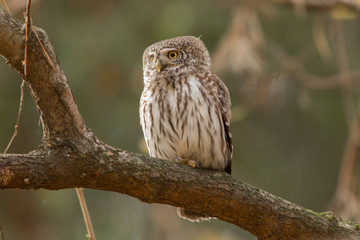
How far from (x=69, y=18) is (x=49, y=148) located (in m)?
5.47

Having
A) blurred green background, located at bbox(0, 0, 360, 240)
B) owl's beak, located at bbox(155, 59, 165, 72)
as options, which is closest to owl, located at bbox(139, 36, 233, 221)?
owl's beak, located at bbox(155, 59, 165, 72)

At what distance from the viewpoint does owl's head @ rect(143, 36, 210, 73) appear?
4281 mm

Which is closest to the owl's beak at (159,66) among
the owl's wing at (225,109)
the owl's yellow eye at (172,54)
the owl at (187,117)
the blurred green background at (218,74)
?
the owl at (187,117)

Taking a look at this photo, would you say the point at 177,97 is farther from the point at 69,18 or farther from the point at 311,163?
the point at 311,163

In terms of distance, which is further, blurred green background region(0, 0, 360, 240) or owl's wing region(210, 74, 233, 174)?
blurred green background region(0, 0, 360, 240)

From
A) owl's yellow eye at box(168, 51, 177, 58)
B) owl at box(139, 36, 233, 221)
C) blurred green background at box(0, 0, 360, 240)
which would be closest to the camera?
owl at box(139, 36, 233, 221)

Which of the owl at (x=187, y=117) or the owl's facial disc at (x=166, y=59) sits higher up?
the owl's facial disc at (x=166, y=59)

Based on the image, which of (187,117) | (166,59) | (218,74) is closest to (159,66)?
(166,59)

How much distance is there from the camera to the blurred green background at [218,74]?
660cm

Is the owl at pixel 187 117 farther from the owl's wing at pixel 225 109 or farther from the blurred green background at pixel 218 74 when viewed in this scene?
the blurred green background at pixel 218 74

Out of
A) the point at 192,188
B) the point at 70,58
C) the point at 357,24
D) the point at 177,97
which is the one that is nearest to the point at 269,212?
the point at 192,188

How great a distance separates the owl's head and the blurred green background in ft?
5.00

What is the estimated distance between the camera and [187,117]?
12.7ft

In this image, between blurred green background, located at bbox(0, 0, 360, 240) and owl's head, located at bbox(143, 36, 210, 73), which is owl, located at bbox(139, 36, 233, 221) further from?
blurred green background, located at bbox(0, 0, 360, 240)
